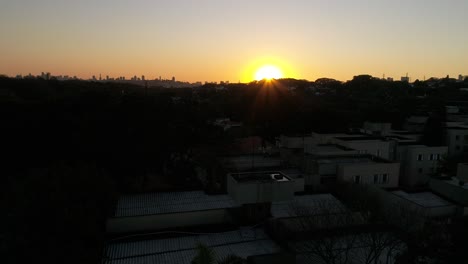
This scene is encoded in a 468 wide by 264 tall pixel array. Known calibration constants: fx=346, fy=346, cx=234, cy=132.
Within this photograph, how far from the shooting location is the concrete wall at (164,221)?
505 inches

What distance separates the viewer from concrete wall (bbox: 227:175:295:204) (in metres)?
13.6

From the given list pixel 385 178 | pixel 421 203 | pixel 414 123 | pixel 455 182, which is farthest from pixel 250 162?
pixel 414 123

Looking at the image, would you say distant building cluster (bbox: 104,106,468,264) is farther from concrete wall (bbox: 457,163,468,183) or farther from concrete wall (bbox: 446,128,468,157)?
concrete wall (bbox: 446,128,468,157)

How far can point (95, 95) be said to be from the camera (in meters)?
22.2

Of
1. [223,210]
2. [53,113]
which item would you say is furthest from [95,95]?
[223,210]

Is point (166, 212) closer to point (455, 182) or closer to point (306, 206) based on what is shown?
point (306, 206)

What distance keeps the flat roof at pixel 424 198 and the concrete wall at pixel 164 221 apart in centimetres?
792

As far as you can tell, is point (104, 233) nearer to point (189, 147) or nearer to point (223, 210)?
point (223, 210)

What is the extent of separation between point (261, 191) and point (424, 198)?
24.4 ft

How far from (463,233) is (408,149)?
16.4 m

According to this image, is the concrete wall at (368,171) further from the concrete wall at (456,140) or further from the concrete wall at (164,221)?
the concrete wall at (456,140)

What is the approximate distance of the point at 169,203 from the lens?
559 inches

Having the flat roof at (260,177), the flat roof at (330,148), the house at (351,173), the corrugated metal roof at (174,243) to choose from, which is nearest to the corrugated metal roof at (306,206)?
the flat roof at (260,177)

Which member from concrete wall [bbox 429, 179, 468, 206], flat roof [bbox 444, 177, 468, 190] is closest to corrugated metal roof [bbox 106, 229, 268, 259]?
concrete wall [bbox 429, 179, 468, 206]
